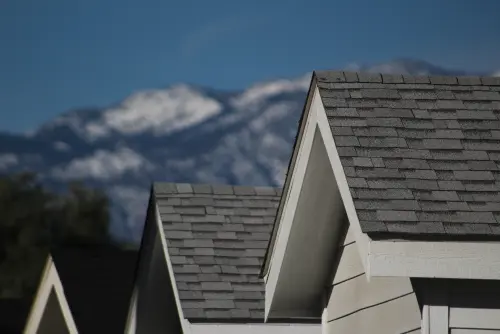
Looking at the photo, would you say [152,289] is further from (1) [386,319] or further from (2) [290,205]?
(1) [386,319]

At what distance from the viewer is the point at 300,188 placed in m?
8.87

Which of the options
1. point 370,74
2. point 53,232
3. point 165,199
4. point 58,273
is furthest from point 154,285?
point 53,232

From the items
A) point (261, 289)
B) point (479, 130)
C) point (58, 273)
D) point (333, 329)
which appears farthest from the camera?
point (58, 273)

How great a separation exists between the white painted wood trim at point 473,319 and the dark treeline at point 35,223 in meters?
51.2

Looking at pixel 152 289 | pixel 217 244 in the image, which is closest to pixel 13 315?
pixel 152 289

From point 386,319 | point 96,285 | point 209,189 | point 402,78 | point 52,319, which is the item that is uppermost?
point 96,285

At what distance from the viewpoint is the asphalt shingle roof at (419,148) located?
7.47 metres

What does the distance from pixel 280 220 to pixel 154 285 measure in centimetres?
612

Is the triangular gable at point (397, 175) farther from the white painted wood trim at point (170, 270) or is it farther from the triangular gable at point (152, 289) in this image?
the triangular gable at point (152, 289)

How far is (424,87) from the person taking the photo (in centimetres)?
845

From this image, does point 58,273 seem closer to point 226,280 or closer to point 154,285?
point 154,285

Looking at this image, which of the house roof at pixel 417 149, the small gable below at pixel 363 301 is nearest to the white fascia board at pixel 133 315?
the small gable below at pixel 363 301

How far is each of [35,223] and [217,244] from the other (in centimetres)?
5439

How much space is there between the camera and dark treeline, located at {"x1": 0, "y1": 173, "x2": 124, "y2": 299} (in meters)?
60.6
